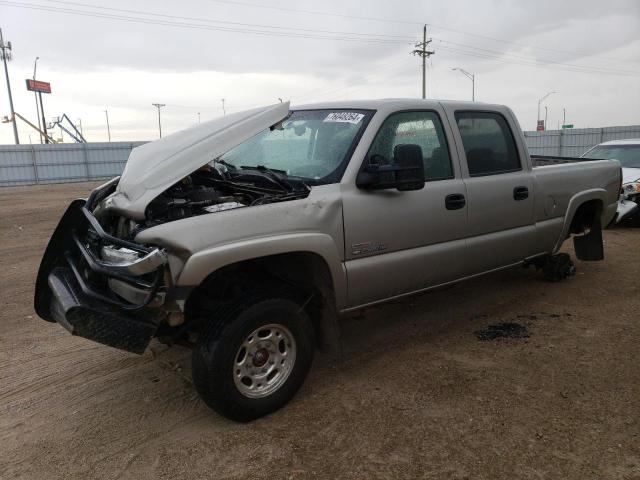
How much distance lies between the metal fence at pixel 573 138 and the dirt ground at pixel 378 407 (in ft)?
70.3

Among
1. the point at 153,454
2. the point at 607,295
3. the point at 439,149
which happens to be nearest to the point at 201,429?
the point at 153,454

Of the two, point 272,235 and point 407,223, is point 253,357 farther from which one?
point 407,223

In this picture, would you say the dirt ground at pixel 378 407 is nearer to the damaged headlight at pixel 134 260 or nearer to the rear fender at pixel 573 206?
the rear fender at pixel 573 206

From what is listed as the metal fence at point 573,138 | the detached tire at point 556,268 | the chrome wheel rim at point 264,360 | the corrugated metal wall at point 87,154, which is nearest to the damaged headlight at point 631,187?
the detached tire at point 556,268

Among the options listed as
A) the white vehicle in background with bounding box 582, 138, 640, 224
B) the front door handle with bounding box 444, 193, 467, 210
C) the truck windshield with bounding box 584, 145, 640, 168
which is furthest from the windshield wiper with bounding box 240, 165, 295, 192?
the truck windshield with bounding box 584, 145, 640, 168

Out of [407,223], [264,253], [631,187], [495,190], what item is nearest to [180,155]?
[264,253]

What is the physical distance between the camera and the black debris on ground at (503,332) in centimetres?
439

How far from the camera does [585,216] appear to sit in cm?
593

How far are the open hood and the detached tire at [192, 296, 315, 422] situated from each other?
82cm

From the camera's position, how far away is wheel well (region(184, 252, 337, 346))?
3193 mm

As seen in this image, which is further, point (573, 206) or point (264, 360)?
point (573, 206)

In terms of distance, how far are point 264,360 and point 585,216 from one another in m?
4.52

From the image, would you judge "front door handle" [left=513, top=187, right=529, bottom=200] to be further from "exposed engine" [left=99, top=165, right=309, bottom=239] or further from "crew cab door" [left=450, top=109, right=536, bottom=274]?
"exposed engine" [left=99, top=165, right=309, bottom=239]

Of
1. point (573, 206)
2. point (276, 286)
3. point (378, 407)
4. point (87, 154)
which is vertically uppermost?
point (87, 154)
